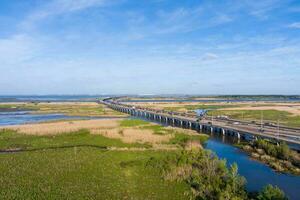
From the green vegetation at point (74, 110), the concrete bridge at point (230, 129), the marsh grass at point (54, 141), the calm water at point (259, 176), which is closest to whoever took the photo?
the calm water at point (259, 176)

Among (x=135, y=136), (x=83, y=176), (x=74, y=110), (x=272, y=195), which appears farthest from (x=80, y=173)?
(x=74, y=110)

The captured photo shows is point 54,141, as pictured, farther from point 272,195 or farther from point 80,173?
point 272,195

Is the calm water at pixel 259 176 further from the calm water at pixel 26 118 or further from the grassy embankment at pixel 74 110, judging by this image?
the grassy embankment at pixel 74 110

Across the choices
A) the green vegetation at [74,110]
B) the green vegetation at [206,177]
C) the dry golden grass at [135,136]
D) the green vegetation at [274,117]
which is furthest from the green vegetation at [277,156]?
the green vegetation at [74,110]

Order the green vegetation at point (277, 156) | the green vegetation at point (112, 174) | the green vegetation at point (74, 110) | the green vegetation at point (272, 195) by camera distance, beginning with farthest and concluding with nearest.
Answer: the green vegetation at point (74, 110), the green vegetation at point (277, 156), the green vegetation at point (112, 174), the green vegetation at point (272, 195)

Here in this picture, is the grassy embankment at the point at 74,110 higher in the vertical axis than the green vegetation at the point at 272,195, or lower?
lower

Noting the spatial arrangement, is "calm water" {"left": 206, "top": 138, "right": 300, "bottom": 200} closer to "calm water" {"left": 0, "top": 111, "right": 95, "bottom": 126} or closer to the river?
the river
